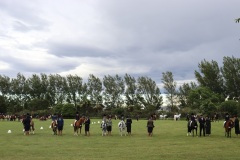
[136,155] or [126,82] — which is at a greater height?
[126,82]

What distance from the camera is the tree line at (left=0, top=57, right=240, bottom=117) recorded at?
8988 cm

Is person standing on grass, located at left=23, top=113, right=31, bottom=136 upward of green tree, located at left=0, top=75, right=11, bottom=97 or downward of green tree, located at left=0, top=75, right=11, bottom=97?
downward

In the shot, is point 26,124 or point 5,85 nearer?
point 26,124

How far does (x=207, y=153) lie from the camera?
663 inches

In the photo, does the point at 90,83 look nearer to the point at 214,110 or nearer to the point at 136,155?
the point at 214,110

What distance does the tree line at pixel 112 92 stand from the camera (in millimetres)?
89875

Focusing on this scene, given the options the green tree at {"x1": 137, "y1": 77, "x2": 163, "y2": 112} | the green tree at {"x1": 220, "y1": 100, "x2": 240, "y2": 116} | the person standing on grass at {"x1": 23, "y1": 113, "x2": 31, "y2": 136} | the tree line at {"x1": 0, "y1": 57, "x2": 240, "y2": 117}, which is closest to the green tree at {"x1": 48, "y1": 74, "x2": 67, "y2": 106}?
the tree line at {"x1": 0, "y1": 57, "x2": 240, "y2": 117}

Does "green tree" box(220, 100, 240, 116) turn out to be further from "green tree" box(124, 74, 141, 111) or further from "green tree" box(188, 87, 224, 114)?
"green tree" box(124, 74, 141, 111)

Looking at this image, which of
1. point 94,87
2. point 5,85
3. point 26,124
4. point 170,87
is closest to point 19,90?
point 5,85

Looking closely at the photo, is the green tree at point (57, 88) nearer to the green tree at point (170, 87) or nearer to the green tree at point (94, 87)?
the green tree at point (94, 87)

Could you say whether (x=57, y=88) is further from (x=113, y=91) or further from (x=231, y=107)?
(x=231, y=107)

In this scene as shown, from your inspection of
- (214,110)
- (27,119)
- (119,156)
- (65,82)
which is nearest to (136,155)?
(119,156)

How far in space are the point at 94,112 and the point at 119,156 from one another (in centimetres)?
7782

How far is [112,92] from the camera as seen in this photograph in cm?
11362
